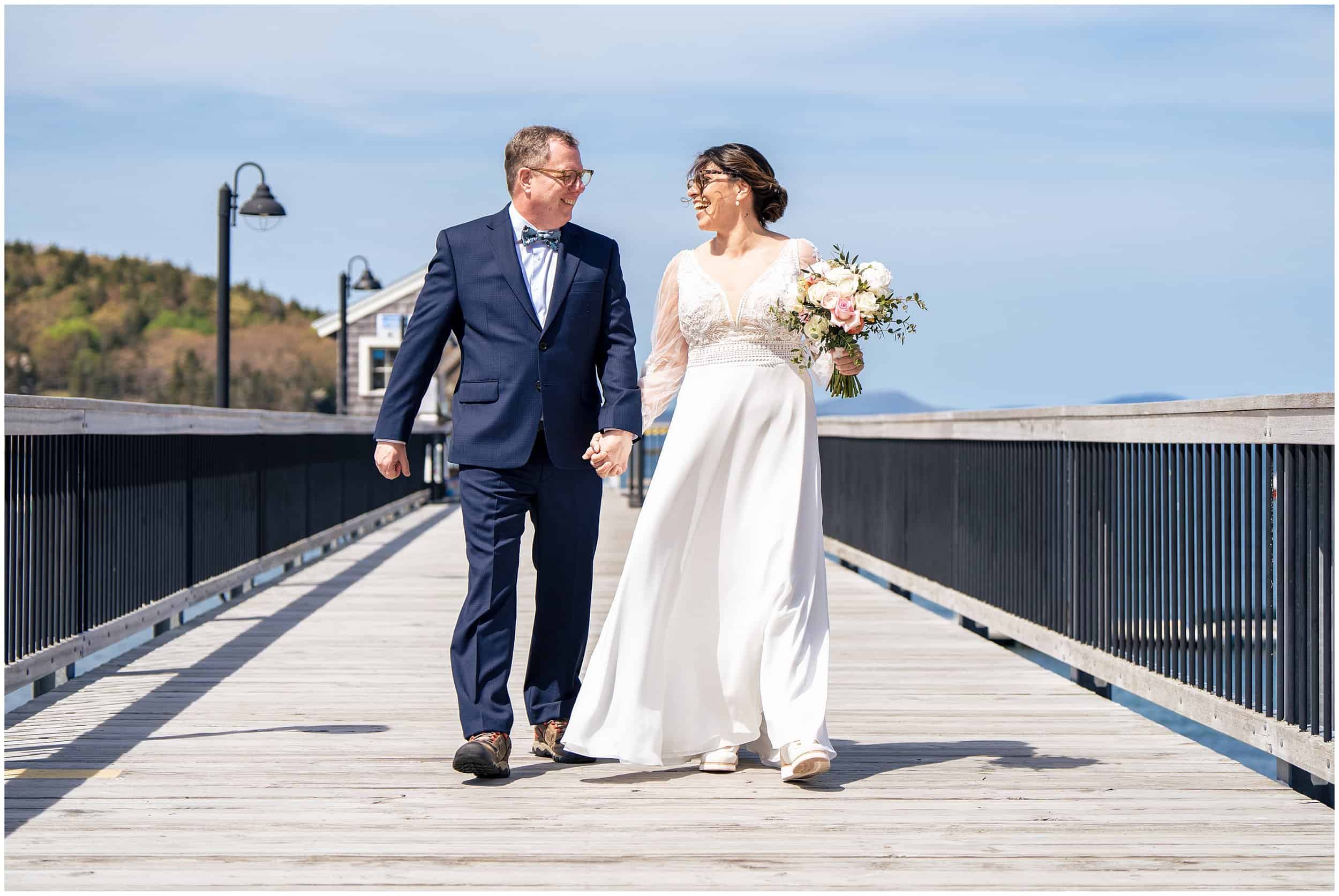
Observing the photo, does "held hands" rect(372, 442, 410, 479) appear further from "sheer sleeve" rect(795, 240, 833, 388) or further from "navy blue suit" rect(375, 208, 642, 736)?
"sheer sleeve" rect(795, 240, 833, 388)

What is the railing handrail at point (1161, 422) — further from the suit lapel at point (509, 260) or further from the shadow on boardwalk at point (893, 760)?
the suit lapel at point (509, 260)

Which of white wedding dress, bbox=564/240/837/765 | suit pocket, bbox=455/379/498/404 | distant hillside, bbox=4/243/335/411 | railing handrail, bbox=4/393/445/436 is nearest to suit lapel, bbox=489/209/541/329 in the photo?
suit pocket, bbox=455/379/498/404

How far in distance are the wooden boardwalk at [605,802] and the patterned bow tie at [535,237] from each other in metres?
1.62

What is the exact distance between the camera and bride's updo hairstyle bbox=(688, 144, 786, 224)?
16.3ft

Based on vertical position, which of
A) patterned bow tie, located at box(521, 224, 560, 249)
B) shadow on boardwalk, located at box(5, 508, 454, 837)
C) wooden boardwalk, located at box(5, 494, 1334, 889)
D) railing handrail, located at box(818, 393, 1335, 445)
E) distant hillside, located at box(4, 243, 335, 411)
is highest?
distant hillside, located at box(4, 243, 335, 411)

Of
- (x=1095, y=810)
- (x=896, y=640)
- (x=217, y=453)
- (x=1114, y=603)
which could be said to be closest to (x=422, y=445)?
(x=217, y=453)

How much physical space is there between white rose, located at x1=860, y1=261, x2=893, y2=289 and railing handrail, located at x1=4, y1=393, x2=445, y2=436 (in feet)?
8.95

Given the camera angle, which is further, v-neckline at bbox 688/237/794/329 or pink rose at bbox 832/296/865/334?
v-neckline at bbox 688/237/794/329

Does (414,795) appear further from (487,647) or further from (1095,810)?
(1095,810)

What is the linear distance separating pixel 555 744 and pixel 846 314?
166 centimetres

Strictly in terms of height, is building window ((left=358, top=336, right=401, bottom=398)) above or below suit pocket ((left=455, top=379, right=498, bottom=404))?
above

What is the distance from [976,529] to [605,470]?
4.11 m

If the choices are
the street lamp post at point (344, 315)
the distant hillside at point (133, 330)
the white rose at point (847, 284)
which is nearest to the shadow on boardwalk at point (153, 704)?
the white rose at point (847, 284)

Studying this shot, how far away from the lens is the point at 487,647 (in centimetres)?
479
